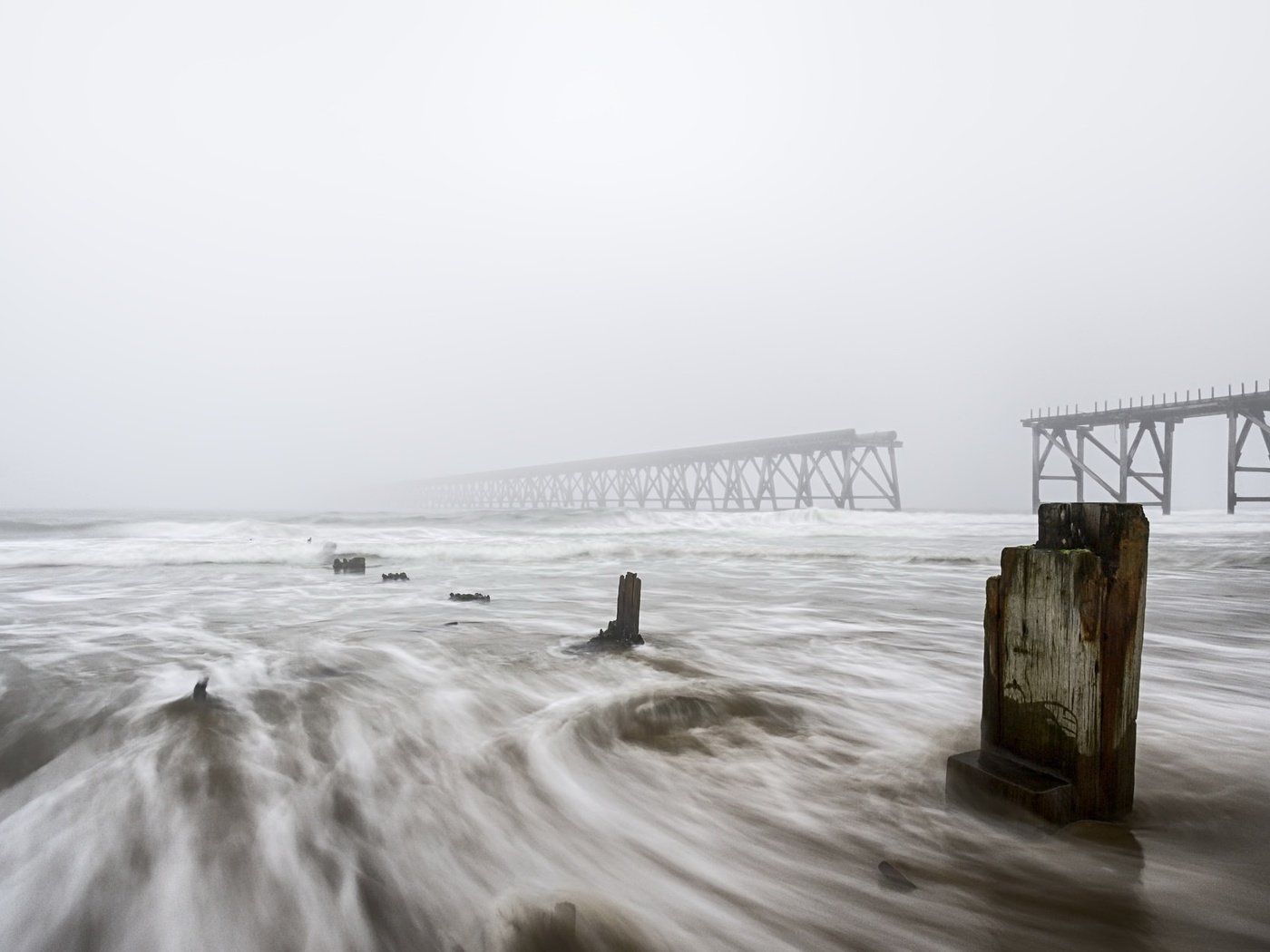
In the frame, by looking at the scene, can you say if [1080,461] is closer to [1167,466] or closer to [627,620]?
[1167,466]

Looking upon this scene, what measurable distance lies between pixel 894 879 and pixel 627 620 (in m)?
2.41

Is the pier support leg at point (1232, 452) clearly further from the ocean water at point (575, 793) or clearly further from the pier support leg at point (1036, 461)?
the ocean water at point (575, 793)

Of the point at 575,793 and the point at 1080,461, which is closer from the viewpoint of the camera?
the point at 575,793

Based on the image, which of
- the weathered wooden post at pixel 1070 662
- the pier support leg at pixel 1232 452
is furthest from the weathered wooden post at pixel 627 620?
the pier support leg at pixel 1232 452

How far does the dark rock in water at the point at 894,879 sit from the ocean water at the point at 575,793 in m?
0.01

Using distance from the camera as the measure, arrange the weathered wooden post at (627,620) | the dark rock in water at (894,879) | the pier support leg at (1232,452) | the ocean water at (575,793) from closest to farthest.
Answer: the ocean water at (575,793) → the dark rock in water at (894,879) → the weathered wooden post at (627,620) → the pier support leg at (1232,452)

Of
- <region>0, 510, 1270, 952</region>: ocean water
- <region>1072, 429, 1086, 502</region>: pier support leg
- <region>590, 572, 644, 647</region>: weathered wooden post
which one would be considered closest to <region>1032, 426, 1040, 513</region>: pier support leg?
<region>1072, 429, 1086, 502</region>: pier support leg

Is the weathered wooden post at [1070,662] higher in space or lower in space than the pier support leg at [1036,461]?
lower

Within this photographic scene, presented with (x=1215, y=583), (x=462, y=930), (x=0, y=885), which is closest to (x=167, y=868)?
(x=0, y=885)

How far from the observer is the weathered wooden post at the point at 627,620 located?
3.75 m

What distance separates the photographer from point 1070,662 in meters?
1.51

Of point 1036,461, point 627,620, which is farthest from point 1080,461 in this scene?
point 627,620

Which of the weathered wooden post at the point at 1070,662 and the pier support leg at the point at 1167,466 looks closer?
the weathered wooden post at the point at 1070,662

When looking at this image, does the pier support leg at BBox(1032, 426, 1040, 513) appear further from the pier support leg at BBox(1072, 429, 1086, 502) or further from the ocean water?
the ocean water
